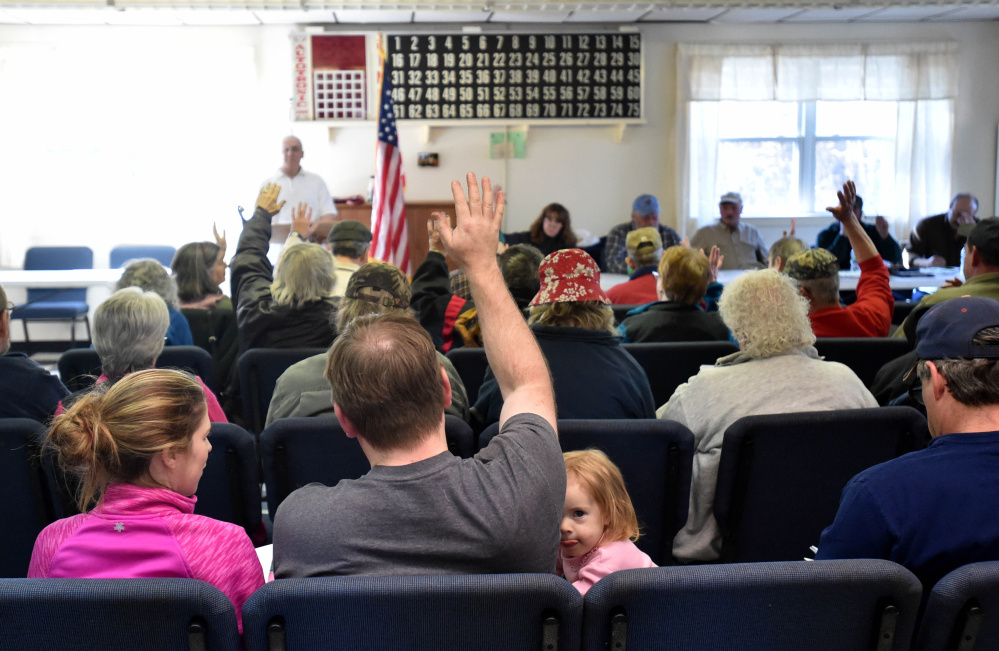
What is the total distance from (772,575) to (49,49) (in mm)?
8012

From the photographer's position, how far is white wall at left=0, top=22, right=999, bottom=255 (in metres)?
7.50

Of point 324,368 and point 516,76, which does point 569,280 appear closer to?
point 324,368

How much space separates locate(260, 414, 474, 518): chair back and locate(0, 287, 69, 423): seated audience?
2.38 feet

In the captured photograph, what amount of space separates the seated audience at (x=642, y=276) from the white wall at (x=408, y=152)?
361cm

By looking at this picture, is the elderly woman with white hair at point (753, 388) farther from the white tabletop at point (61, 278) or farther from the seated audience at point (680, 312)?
the white tabletop at point (61, 278)

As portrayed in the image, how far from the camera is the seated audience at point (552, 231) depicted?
7.03 meters

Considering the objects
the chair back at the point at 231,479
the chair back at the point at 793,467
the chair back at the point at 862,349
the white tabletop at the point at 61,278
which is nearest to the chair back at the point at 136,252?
the white tabletop at the point at 61,278

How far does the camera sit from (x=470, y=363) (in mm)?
2986

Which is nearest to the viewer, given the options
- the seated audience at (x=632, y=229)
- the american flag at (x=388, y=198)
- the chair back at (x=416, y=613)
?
the chair back at (x=416, y=613)

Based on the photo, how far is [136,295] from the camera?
2504 mm

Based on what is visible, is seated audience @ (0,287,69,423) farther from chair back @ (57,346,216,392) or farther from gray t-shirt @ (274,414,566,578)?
gray t-shirt @ (274,414,566,578)

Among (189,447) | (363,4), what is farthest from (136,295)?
(363,4)

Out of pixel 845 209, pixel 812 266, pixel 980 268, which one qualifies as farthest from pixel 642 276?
pixel 980 268

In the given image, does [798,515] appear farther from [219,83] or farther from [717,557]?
[219,83]
